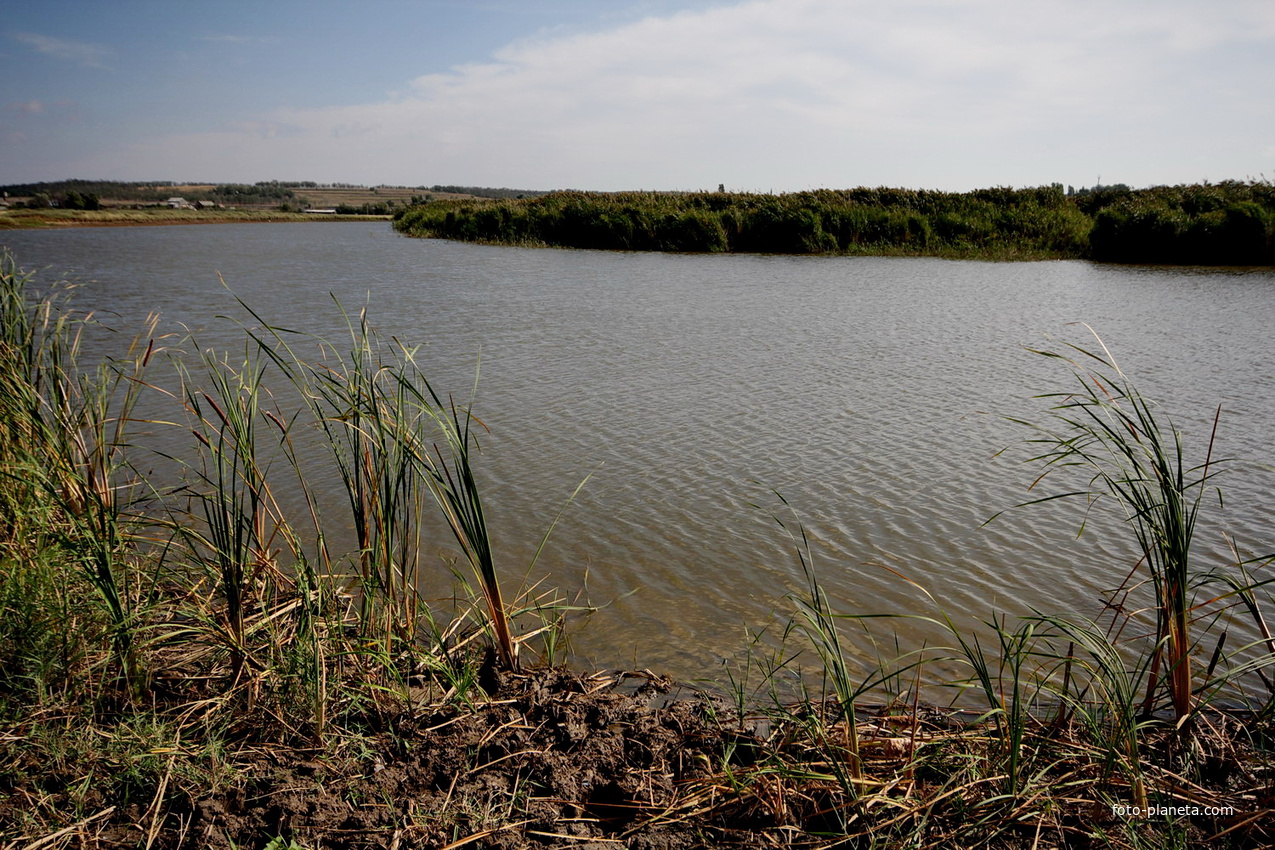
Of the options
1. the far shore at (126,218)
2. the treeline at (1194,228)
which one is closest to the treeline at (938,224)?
the treeline at (1194,228)

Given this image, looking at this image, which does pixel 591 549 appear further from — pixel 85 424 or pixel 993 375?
pixel 993 375

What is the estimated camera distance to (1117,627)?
12.1 ft

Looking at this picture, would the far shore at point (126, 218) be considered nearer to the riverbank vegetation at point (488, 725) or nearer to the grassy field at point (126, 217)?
the grassy field at point (126, 217)

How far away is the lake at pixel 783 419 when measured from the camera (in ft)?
13.3

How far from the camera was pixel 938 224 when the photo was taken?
947 inches

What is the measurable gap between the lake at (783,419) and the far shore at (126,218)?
3562 cm

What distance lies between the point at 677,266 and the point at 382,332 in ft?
37.4

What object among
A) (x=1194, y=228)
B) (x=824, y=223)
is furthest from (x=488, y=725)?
(x=824, y=223)

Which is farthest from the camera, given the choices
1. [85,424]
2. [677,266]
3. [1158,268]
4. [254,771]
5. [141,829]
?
[677,266]

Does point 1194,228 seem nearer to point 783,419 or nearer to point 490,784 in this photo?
point 783,419

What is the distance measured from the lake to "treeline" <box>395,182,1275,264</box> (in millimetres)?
3154

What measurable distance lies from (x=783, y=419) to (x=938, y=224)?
65.7ft

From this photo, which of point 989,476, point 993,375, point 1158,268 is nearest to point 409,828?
point 989,476

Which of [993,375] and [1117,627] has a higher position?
[993,375]
